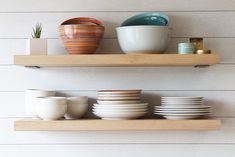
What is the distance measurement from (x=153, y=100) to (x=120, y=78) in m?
0.16

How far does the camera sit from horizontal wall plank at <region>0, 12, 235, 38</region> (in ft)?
5.11

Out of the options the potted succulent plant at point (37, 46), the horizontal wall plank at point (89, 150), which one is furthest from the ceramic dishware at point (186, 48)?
the potted succulent plant at point (37, 46)

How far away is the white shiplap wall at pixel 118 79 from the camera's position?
5.11 ft

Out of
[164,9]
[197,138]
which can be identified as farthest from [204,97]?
[164,9]

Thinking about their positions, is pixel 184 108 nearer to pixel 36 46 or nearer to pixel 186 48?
pixel 186 48

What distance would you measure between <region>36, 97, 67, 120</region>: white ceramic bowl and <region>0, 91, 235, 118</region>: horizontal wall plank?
16 cm

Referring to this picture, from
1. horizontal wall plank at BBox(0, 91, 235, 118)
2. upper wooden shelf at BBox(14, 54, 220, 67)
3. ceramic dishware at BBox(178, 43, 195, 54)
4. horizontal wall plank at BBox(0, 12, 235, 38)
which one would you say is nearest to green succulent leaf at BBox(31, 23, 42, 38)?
horizontal wall plank at BBox(0, 12, 235, 38)

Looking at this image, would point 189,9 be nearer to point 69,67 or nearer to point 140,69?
point 140,69

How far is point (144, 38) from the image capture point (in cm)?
140

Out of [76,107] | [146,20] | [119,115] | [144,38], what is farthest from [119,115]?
[146,20]

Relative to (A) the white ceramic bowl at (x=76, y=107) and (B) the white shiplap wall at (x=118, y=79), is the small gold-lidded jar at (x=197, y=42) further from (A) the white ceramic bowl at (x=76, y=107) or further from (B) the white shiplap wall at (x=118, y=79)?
(A) the white ceramic bowl at (x=76, y=107)

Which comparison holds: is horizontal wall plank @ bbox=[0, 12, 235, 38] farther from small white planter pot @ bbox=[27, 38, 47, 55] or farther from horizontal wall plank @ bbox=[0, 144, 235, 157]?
horizontal wall plank @ bbox=[0, 144, 235, 157]

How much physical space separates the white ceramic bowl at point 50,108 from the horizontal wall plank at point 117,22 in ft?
1.00

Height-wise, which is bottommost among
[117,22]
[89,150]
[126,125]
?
[89,150]
